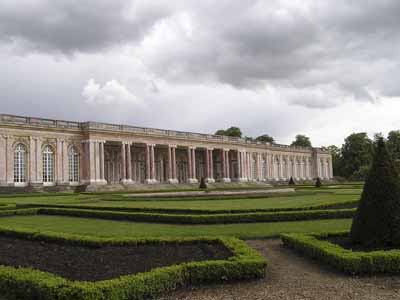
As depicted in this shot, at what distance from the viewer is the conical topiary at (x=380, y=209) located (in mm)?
10383

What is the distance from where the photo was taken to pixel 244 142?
85.0 meters

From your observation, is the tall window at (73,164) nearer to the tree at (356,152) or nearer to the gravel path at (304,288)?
the gravel path at (304,288)

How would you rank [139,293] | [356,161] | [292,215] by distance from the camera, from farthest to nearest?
[356,161] < [292,215] < [139,293]

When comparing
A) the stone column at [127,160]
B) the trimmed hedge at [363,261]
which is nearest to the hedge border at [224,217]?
the trimmed hedge at [363,261]

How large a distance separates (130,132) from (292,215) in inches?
1792

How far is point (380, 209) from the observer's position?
10.5 meters

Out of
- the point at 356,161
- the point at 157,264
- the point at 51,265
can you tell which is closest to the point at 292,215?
the point at 157,264

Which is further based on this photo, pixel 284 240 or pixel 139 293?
pixel 284 240

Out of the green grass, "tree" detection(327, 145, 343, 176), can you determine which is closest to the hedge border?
the green grass

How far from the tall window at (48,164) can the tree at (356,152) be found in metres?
74.3

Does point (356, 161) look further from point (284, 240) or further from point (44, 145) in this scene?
point (284, 240)

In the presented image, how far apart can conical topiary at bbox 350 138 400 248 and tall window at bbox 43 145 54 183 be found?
47.8 metres

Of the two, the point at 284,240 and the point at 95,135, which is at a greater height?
the point at 95,135

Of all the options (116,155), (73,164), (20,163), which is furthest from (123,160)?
(20,163)
